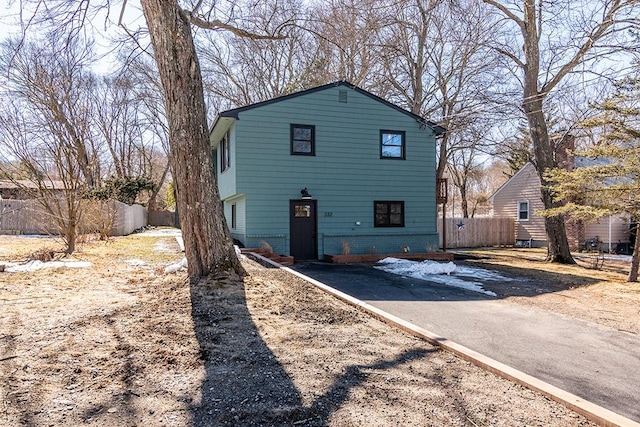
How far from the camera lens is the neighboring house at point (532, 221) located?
18469mm

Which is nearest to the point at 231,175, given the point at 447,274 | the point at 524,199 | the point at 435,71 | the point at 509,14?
the point at 447,274

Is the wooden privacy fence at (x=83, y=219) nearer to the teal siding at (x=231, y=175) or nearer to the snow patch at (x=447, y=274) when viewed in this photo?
the teal siding at (x=231, y=175)

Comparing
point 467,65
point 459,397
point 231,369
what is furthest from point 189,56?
point 467,65

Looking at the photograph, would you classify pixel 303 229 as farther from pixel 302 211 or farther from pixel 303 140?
pixel 303 140

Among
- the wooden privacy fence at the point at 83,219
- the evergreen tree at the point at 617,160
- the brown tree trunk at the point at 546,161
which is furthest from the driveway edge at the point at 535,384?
the brown tree trunk at the point at 546,161

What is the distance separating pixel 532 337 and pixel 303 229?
9.36 meters

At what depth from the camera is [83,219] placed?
42.2 feet

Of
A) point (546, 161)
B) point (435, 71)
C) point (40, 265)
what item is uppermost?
point (435, 71)

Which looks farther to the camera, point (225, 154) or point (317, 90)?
point (225, 154)

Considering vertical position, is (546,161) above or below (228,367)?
above

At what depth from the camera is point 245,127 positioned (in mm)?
12891

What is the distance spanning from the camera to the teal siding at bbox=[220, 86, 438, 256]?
42.7ft

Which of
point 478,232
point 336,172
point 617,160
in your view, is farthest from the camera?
point 478,232

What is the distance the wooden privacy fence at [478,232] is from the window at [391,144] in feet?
25.2
